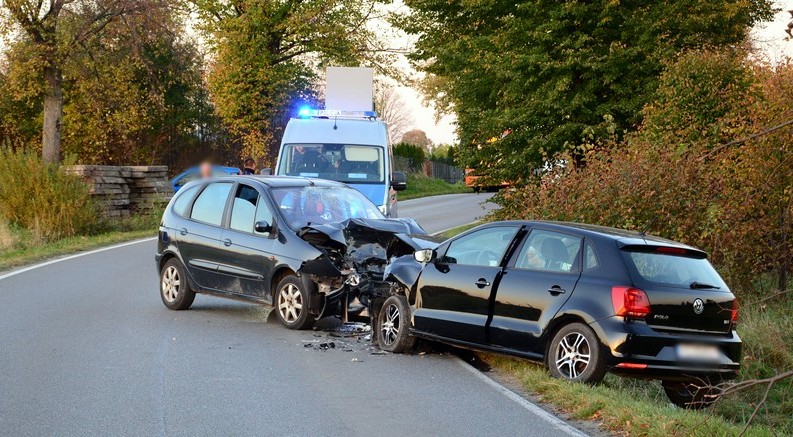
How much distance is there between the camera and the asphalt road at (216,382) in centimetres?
742

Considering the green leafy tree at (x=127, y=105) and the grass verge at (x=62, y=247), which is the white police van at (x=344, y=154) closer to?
the grass verge at (x=62, y=247)

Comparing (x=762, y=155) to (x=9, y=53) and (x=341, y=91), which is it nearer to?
(x=341, y=91)

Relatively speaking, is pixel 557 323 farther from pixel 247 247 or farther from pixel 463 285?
pixel 247 247

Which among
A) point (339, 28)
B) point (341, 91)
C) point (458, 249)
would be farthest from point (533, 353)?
point (339, 28)

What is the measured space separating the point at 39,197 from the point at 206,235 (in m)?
14.0

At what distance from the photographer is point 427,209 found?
1561 inches

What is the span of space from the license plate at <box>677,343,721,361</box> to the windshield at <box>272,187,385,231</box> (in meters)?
5.28

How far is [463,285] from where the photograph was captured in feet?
33.3

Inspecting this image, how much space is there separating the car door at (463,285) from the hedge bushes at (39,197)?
55.5 feet

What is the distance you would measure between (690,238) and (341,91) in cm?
1110

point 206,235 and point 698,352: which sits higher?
point 206,235

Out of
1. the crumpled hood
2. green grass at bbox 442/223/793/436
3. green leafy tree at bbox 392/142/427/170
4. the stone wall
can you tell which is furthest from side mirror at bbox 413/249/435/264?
green leafy tree at bbox 392/142/427/170

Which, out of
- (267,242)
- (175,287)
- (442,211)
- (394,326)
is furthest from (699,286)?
(442,211)

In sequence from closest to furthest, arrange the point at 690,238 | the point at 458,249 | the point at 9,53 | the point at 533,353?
the point at 533,353 → the point at 458,249 → the point at 690,238 → the point at 9,53
